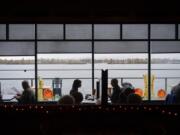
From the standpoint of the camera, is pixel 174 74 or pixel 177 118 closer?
pixel 177 118

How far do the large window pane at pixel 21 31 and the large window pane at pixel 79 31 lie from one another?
3.37ft

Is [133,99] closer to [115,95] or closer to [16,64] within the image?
[115,95]

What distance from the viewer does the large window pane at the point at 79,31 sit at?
449 inches

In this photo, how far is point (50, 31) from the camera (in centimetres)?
1139

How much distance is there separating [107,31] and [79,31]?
0.81 meters

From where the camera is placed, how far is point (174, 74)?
11422mm

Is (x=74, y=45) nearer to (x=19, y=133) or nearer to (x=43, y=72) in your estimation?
(x=43, y=72)

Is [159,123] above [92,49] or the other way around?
the other way around

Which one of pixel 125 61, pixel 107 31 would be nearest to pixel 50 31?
pixel 107 31
